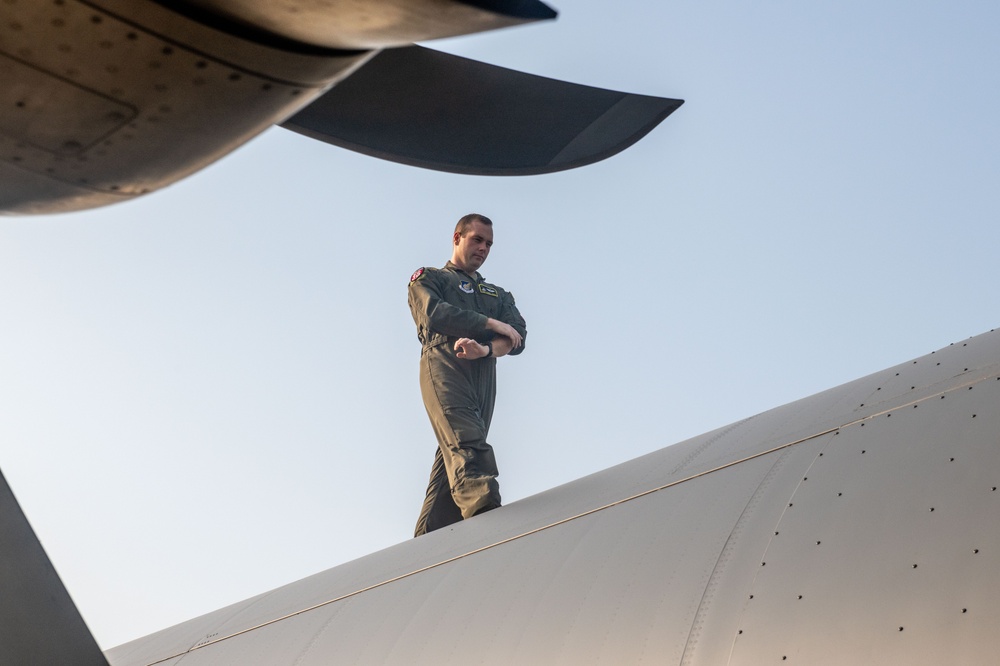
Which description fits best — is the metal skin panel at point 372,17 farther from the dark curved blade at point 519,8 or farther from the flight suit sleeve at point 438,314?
the flight suit sleeve at point 438,314

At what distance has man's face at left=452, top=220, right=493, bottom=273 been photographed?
6477 mm

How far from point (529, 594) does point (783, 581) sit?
3.39 feet

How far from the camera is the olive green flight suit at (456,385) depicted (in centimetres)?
580

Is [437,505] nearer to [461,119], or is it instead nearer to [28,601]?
[28,601]

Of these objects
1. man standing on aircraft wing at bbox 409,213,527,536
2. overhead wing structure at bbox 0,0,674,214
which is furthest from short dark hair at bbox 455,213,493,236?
overhead wing structure at bbox 0,0,674,214

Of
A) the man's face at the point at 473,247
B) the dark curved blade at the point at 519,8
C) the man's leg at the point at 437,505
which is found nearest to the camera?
the dark curved blade at the point at 519,8

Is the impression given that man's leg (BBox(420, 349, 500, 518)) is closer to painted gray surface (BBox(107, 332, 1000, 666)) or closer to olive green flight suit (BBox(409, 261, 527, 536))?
olive green flight suit (BBox(409, 261, 527, 536))

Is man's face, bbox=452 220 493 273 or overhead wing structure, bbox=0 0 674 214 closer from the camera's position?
overhead wing structure, bbox=0 0 674 214

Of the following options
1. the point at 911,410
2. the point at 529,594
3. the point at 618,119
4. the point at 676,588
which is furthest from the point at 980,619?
the point at 618,119

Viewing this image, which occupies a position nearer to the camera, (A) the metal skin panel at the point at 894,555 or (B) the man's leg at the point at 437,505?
(A) the metal skin panel at the point at 894,555

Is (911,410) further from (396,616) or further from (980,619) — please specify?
(396,616)

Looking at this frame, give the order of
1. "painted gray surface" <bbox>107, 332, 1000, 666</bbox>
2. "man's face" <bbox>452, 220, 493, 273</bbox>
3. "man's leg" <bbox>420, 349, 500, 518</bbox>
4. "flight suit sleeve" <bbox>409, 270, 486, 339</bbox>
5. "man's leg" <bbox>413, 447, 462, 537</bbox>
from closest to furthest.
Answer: "painted gray surface" <bbox>107, 332, 1000, 666</bbox> → "man's leg" <bbox>420, 349, 500, 518</bbox> → "flight suit sleeve" <bbox>409, 270, 486, 339</bbox> → "man's leg" <bbox>413, 447, 462, 537</bbox> → "man's face" <bbox>452, 220, 493, 273</bbox>

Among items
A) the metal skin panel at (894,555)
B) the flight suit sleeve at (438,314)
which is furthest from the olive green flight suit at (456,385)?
the metal skin panel at (894,555)

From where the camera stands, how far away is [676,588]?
3109mm
